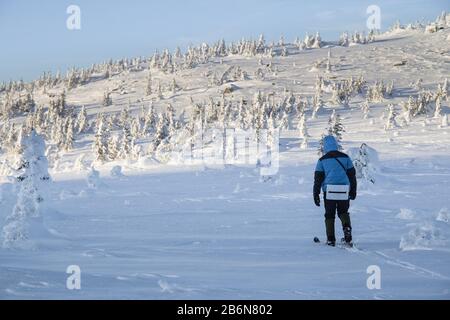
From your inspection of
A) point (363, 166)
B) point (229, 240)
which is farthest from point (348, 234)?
point (363, 166)

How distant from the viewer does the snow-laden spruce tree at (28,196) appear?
7348 millimetres

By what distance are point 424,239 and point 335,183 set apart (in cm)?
169

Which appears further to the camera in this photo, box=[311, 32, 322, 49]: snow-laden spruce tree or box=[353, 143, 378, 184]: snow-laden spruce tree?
box=[311, 32, 322, 49]: snow-laden spruce tree

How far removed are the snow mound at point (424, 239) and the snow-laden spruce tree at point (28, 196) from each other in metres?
6.08

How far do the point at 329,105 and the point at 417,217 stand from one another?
7759cm

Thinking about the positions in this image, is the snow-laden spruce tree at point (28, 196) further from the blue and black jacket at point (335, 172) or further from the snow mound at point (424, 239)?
the snow mound at point (424, 239)

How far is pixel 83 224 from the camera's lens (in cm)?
984

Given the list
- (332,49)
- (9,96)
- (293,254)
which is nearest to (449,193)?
(293,254)

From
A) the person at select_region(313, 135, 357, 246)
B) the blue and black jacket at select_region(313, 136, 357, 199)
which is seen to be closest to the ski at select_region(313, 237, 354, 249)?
the person at select_region(313, 135, 357, 246)

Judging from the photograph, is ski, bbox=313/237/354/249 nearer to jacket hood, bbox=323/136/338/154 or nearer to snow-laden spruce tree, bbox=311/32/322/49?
jacket hood, bbox=323/136/338/154

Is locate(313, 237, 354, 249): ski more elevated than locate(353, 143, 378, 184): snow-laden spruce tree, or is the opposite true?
locate(353, 143, 378, 184): snow-laden spruce tree

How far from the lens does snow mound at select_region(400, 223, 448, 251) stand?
24.4ft

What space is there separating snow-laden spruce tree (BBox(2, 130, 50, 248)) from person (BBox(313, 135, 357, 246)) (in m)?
4.88

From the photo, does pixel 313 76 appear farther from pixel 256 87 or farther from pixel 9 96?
pixel 9 96
